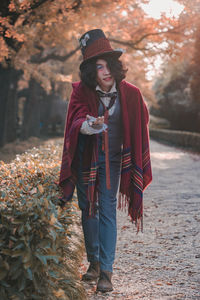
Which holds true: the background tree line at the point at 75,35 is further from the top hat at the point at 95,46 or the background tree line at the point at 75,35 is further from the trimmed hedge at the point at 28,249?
the trimmed hedge at the point at 28,249

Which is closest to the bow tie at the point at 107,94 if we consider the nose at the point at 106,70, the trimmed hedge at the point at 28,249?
the nose at the point at 106,70

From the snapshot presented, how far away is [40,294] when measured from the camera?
2.70 m

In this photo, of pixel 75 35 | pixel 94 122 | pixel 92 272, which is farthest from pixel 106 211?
pixel 75 35

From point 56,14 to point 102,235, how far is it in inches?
298

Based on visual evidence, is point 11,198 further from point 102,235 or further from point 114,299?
point 114,299

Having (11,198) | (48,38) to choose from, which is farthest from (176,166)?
(11,198)

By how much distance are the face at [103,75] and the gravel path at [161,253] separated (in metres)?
1.78

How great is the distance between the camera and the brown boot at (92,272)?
3823mm

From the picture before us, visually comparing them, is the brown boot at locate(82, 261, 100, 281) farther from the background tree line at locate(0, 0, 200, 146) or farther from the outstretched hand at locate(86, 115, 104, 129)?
the background tree line at locate(0, 0, 200, 146)

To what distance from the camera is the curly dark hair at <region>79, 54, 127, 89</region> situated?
3.75 metres

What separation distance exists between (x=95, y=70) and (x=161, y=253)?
222cm

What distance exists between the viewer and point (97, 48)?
3777 mm

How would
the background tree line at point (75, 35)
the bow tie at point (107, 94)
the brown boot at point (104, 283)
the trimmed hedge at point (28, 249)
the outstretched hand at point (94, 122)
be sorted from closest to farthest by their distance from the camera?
the trimmed hedge at point (28, 249) → the outstretched hand at point (94, 122) → the brown boot at point (104, 283) → the bow tie at point (107, 94) → the background tree line at point (75, 35)

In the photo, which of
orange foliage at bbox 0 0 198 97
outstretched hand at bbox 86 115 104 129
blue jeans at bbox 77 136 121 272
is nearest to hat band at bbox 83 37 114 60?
outstretched hand at bbox 86 115 104 129
